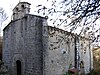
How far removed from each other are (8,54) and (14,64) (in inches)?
61.8

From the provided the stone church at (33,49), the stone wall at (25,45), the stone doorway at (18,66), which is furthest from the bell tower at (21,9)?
the stone doorway at (18,66)

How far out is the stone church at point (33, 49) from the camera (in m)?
18.8

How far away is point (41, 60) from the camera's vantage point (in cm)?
1878

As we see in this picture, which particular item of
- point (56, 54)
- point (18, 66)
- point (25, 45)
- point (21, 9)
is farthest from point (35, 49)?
point (21, 9)

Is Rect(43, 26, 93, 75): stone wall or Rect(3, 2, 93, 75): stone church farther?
Rect(3, 2, 93, 75): stone church

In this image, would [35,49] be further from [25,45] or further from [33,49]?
[25,45]

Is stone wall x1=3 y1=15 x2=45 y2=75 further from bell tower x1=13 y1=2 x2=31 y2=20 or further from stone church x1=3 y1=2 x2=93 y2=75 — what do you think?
bell tower x1=13 y1=2 x2=31 y2=20

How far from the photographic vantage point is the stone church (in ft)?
61.8

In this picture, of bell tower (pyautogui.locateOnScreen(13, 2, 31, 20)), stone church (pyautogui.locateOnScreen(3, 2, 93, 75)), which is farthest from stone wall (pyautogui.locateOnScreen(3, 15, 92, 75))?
bell tower (pyautogui.locateOnScreen(13, 2, 31, 20))

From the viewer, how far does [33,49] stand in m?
19.7

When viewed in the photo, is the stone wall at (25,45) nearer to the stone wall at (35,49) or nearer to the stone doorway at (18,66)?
the stone wall at (35,49)

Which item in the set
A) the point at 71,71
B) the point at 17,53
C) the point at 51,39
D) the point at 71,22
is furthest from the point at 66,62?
the point at 71,22

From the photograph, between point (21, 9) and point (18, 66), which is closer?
point (21, 9)

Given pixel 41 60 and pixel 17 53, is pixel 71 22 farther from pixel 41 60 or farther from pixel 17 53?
pixel 17 53
